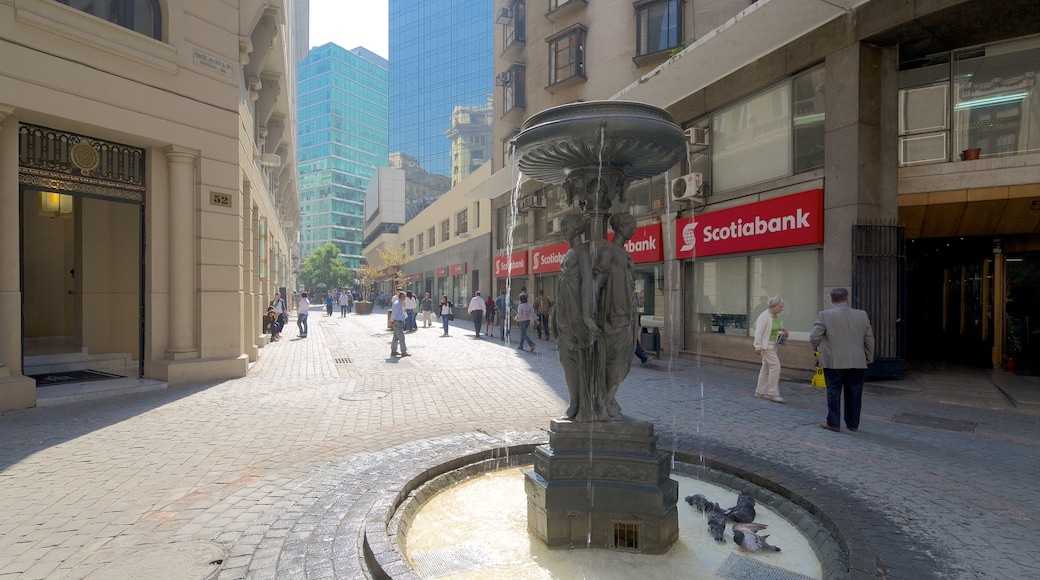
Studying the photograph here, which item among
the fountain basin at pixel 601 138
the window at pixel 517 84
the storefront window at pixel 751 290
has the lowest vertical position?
the storefront window at pixel 751 290

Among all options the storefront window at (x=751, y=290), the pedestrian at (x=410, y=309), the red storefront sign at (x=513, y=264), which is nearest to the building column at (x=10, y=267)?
the pedestrian at (x=410, y=309)

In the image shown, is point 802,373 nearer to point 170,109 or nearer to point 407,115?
point 170,109

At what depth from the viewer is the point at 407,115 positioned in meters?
112

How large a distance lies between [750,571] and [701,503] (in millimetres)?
958

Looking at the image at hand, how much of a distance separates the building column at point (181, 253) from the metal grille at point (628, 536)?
9.19 m

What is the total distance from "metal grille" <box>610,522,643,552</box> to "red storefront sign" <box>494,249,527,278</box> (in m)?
19.9

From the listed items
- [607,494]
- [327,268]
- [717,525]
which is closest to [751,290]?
[717,525]

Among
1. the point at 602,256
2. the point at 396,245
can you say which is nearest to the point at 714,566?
the point at 602,256

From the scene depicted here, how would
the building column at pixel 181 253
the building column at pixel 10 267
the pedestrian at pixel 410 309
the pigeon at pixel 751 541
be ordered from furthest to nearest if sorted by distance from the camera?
the pedestrian at pixel 410 309
the building column at pixel 181 253
the building column at pixel 10 267
the pigeon at pixel 751 541

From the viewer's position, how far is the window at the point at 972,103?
983 centimetres

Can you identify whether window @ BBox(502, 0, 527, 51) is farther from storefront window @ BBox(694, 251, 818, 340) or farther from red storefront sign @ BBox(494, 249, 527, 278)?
storefront window @ BBox(694, 251, 818, 340)

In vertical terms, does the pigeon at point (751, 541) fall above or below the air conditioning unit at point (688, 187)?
below

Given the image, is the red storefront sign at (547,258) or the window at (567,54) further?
the red storefront sign at (547,258)

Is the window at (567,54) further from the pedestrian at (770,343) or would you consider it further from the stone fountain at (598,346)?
the stone fountain at (598,346)
